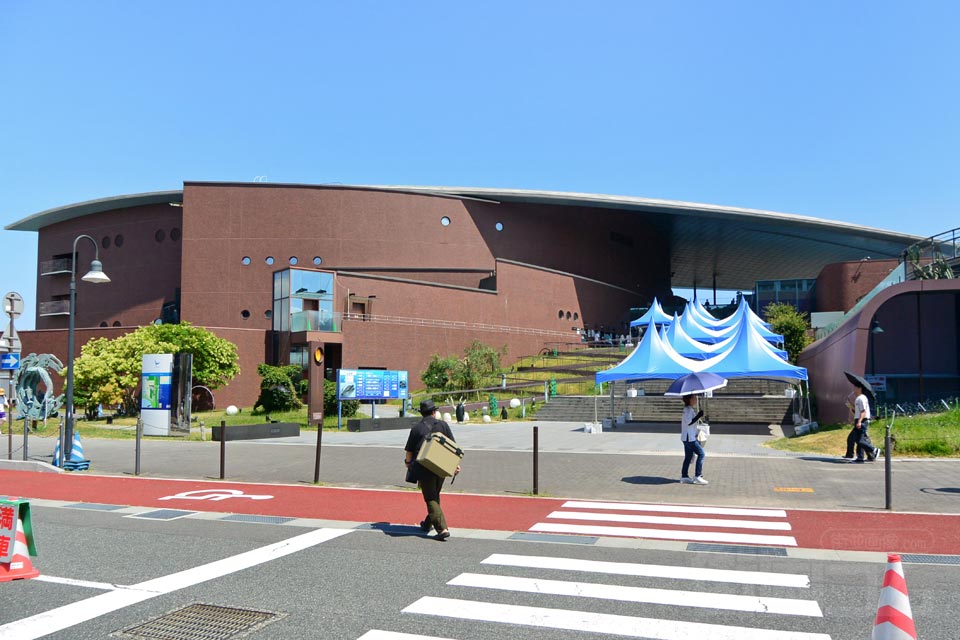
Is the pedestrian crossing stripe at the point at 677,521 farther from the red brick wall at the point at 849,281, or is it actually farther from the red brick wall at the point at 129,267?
the red brick wall at the point at 129,267

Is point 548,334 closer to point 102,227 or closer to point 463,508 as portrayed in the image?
point 102,227

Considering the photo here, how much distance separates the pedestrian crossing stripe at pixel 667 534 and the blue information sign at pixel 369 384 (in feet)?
63.3

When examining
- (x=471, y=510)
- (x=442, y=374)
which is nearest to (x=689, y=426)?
(x=471, y=510)

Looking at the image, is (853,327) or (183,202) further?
(183,202)

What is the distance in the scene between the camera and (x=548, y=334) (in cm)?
5675

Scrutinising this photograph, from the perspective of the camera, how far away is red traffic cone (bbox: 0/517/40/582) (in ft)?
23.3

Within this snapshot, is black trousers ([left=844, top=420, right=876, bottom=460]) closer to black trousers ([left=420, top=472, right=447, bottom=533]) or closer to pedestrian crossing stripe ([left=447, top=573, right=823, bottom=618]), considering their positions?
black trousers ([left=420, top=472, right=447, bottom=533])

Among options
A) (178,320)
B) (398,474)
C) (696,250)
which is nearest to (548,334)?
(178,320)

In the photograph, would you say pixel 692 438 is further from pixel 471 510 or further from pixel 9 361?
pixel 9 361

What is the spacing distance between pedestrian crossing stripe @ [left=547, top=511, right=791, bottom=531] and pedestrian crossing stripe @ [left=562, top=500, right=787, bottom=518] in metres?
0.48

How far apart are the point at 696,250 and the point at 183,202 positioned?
54.7m

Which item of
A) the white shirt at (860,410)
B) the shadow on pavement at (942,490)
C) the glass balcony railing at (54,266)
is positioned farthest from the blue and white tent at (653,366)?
the glass balcony railing at (54,266)

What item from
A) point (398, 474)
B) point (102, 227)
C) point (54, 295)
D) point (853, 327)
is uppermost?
point (102, 227)

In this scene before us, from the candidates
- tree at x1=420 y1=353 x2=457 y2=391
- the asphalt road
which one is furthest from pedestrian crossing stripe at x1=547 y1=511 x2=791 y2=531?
tree at x1=420 y1=353 x2=457 y2=391
